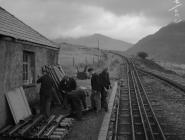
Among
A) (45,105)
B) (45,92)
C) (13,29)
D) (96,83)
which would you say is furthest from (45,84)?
(13,29)

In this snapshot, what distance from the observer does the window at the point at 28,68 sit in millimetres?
11984

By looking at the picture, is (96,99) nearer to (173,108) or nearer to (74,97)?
(74,97)

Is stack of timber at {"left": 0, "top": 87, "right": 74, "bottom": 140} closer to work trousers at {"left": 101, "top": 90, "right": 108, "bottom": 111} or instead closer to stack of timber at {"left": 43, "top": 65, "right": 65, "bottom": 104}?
work trousers at {"left": 101, "top": 90, "right": 108, "bottom": 111}

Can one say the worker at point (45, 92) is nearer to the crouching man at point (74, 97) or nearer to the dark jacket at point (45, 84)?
the dark jacket at point (45, 84)

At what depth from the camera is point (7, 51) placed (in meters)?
9.74

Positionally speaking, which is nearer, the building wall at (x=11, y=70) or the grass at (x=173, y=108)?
the building wall at (x=11, y=70)

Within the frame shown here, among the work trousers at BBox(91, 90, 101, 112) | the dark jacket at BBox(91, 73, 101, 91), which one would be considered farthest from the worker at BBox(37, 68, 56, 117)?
the work trousers at BBox(91, 90, 101, 112)

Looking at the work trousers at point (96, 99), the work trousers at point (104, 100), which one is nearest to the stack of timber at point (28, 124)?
the work trousers at point (96, 99)

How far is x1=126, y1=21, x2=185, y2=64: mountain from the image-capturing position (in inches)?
5650

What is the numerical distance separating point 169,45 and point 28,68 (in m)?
156

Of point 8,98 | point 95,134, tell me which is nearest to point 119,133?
point 95,134

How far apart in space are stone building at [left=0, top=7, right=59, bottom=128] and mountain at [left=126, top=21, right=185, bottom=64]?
126942 mm

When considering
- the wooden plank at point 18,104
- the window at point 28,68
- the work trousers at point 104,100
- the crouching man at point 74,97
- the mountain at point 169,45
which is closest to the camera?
the wooden plank at point 18,104

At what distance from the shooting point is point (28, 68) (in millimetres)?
12273
